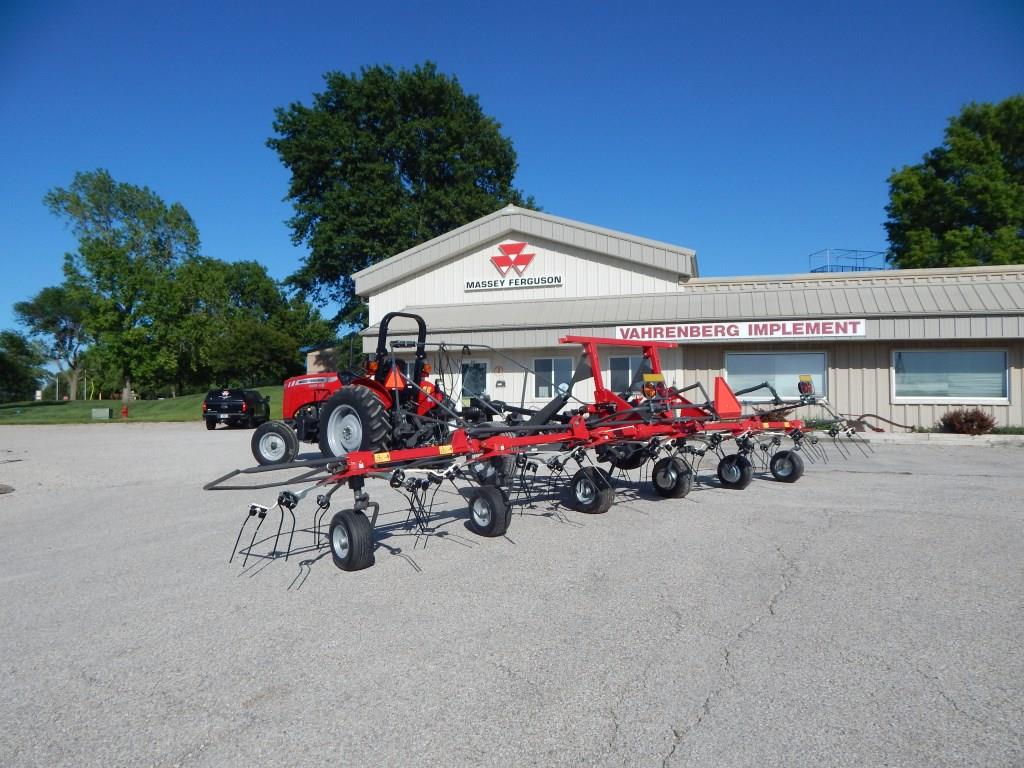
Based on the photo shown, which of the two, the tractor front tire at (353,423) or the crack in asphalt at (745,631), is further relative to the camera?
the tractor front tire at (353,423)

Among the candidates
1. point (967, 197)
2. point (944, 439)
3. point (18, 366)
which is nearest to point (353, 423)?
point (944, 439)

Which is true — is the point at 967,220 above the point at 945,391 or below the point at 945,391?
above

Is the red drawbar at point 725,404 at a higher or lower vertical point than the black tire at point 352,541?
A: higher

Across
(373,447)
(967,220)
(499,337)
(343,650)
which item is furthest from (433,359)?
(967,220)

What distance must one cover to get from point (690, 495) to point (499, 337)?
12452mm

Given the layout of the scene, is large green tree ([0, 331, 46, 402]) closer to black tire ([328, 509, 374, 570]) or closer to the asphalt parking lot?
the asphalt parking lot

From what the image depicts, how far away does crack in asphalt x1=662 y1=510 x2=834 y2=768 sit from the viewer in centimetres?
315

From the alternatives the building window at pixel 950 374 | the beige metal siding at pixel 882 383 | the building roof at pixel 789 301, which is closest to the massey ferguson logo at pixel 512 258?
the building roof at pixel 789 301

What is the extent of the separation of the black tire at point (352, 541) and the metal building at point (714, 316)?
32.8 feet

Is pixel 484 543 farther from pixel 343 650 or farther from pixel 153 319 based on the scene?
pixel 153 319

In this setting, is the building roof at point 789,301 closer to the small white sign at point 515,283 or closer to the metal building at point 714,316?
the metal building at point 714,316

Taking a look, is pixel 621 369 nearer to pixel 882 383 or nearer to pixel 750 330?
pixel 750 330

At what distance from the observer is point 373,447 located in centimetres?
879

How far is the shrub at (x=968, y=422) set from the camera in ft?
56.5
